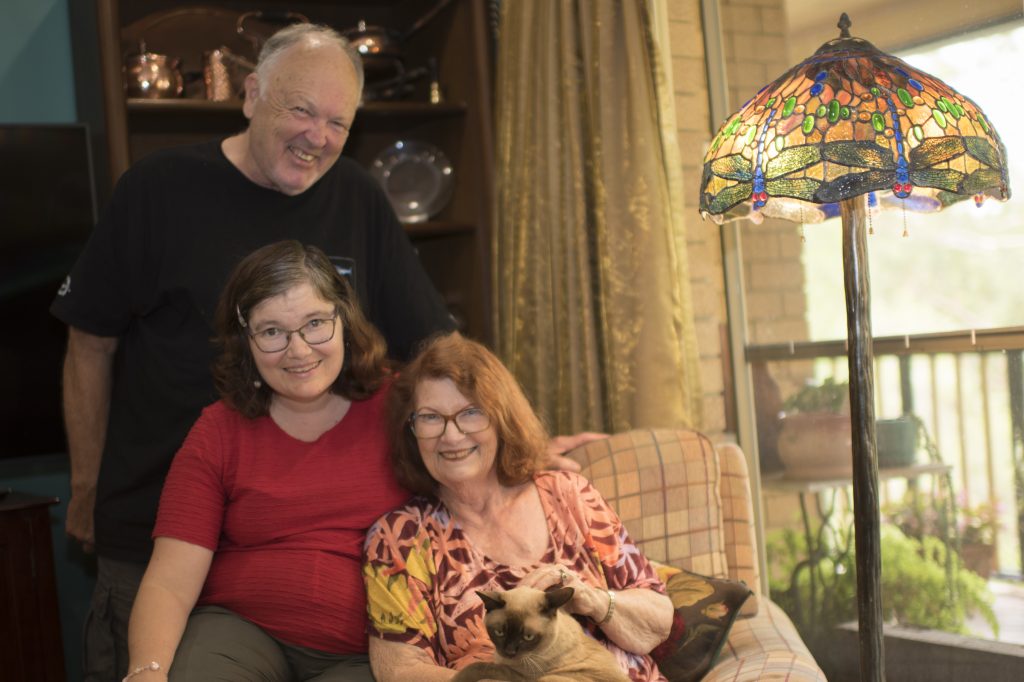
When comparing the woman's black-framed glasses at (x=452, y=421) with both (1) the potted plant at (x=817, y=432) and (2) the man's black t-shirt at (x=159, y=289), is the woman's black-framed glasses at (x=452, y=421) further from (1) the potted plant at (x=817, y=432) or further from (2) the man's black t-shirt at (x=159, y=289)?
(1) the potted plant at (x=817, y=432)

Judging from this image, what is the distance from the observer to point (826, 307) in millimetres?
3059

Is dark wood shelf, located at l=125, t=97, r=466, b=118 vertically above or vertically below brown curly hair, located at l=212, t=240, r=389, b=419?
above

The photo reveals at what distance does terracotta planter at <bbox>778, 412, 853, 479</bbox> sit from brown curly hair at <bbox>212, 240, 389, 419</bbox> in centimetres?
155

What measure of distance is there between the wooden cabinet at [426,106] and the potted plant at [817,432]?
0.97 meters

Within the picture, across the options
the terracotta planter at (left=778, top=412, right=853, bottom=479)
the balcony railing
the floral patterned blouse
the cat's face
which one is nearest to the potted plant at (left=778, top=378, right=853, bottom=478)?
the terracotta planter at (left=778, top=412, right=853, bottom=479)

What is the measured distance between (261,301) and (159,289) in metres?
0.44

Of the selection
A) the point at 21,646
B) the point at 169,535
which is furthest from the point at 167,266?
the point at 21,646

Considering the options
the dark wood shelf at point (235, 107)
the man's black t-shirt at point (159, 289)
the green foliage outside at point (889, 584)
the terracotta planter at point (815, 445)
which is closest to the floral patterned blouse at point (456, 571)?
the man's black t-shirt at point (159, 289)

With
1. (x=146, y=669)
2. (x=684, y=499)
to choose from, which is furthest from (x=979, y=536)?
(x=146, y=669)

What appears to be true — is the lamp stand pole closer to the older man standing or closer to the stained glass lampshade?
the stained glass lampshade

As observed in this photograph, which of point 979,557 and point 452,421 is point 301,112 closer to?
point 452,421

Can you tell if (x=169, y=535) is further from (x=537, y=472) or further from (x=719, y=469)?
(x=719, y=469)

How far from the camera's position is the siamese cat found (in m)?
1.60

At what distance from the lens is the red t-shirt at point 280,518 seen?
182 centimetres
